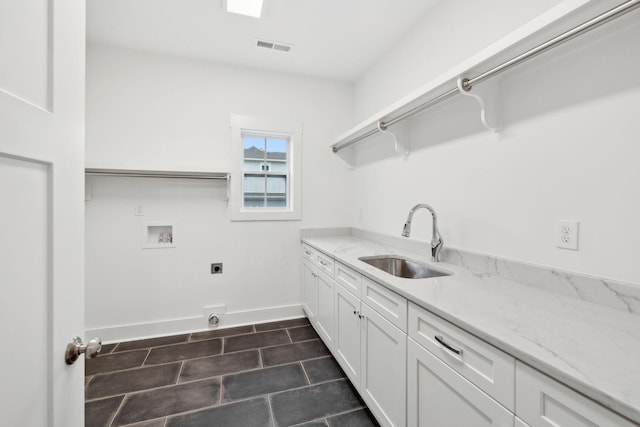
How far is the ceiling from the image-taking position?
80.6 inches

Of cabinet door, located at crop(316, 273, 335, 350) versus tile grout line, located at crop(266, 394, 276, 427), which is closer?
tile grout line, located at crop(266, 394, 276, 427)

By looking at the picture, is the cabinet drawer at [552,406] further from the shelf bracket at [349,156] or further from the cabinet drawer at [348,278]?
the shelf bracket at [349,156]

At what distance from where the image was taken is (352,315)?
1849 millimetres

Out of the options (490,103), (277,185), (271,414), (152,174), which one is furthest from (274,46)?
(271,414)

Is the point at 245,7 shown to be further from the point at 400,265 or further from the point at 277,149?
the point at 400,265

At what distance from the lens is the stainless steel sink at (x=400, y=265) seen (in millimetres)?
1907

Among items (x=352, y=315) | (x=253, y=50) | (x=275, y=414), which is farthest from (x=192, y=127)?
(x=275, y=414)

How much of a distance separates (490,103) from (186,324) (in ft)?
9.99

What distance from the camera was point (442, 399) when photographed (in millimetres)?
1065

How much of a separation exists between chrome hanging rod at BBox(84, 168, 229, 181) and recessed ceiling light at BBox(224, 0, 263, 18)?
1.34 m

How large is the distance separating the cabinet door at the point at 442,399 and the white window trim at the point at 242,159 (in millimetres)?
2069

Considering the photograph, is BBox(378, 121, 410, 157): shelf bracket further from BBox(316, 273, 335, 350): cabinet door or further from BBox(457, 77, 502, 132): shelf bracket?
BBox(316, 273, 335, 350): cabinet door

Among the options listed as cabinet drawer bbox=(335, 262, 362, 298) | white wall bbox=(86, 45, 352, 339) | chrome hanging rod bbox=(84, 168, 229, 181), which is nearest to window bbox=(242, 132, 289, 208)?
white wall bbox=(86, 45, 352, 339)

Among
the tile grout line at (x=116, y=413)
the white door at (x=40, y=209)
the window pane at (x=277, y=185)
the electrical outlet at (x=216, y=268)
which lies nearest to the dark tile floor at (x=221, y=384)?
the tile grout line at (x=116, y=413)
